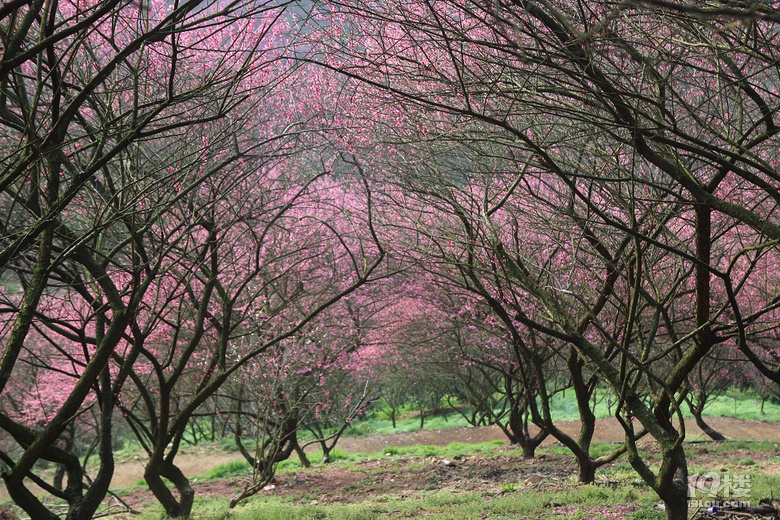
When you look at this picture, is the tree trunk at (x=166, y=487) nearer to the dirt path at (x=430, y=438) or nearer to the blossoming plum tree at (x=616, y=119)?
the blossoming plum tree at (x=616, y=119)

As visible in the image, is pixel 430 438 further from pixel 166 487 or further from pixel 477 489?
pixel 166 487

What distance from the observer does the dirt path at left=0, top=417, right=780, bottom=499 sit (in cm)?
1638

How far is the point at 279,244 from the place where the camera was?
12.4 m

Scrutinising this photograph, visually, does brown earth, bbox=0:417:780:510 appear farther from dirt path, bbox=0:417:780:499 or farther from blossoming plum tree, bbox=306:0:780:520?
blossoming plum tree, bbox=306:0:780:520

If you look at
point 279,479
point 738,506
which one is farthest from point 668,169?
point 279,479

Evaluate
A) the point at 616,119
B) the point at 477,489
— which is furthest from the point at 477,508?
the point at 616,119

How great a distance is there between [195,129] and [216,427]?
19717 millimetres

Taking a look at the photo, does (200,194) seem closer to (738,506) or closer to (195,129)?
(195,129)

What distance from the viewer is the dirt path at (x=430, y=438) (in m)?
16.4

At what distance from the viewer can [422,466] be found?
11.5 meters

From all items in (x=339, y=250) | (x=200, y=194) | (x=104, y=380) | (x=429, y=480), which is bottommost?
(x=429, y=480)

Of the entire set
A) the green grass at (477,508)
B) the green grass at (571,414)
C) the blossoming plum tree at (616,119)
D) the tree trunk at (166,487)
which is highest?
the blossoming plum tree at (616,119)

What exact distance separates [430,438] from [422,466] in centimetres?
824

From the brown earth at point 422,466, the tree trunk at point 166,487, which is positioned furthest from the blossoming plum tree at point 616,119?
the brown earth at point 422,466
